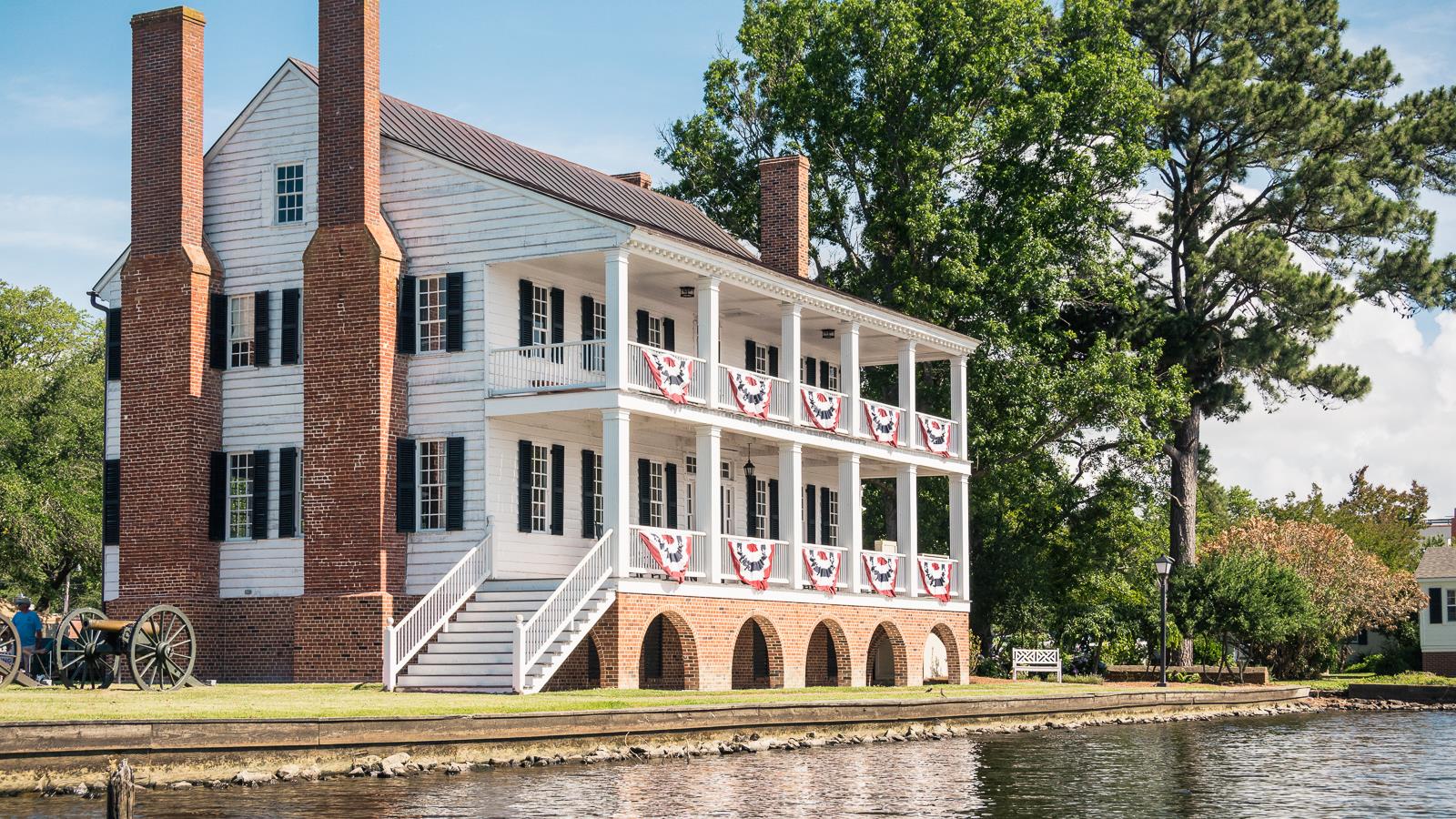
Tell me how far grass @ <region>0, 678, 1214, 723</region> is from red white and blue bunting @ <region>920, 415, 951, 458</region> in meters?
9.19

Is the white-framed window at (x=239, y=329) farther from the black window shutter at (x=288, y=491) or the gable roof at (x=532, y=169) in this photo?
the gable roof at (x=532, y=169)

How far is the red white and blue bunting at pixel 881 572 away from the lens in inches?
1470

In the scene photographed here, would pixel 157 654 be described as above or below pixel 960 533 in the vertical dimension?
below

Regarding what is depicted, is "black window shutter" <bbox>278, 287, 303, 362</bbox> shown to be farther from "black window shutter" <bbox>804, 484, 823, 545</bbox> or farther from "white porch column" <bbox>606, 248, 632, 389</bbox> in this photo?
"black window shutter" <bbox>804, 484, 823, 545</bbox>

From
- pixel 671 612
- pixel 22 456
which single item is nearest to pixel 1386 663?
pixel 671 612

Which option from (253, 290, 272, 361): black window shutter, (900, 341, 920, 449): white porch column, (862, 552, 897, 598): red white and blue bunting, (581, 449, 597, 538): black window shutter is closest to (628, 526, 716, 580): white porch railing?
(581, 449, 597, 538): black window shutter

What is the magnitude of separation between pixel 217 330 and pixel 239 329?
0.44m

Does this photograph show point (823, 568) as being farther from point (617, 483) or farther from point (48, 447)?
point (48, 447)

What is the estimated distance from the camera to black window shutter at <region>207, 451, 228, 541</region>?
33000 mm

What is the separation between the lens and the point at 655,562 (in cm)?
3027

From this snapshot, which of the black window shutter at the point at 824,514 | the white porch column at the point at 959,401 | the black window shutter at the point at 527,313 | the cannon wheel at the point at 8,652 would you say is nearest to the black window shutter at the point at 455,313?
the black window shutter at the point at 527,313

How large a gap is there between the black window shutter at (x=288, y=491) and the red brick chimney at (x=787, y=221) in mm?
14004

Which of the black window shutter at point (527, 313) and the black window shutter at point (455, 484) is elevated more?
the black window shutter at point (527, 313)

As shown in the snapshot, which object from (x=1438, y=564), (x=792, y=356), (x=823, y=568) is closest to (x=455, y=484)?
(x=792, y=356)
